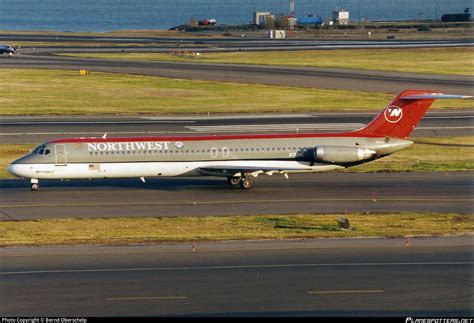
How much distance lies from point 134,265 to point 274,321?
879 cm

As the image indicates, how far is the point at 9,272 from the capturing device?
3381cm

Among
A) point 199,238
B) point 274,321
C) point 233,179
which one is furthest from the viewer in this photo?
point 233,179

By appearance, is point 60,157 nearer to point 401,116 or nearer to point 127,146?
point 127,146

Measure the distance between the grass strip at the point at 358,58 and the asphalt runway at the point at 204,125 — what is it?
103 ft

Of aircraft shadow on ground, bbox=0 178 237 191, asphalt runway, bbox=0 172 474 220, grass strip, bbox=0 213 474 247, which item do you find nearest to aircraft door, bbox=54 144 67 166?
asphalt runway, bbox=0 172 474 220

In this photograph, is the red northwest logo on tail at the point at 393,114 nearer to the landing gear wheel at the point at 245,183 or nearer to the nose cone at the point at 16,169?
the landing gear wheel at the point at 245,183

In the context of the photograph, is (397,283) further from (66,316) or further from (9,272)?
(9,272)

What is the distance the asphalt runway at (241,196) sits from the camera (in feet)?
148

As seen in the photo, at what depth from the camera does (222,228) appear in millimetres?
41156

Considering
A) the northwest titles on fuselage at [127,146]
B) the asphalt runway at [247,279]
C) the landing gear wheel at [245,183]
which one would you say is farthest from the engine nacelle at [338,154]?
the asphalt runway at [247,279]

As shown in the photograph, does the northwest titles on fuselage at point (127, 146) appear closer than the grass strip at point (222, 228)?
No

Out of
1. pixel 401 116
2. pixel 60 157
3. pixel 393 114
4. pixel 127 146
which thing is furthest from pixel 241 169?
pixel 60 157

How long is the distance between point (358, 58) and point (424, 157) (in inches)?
2561

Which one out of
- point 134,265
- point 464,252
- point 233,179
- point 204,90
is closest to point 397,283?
point 464,252
